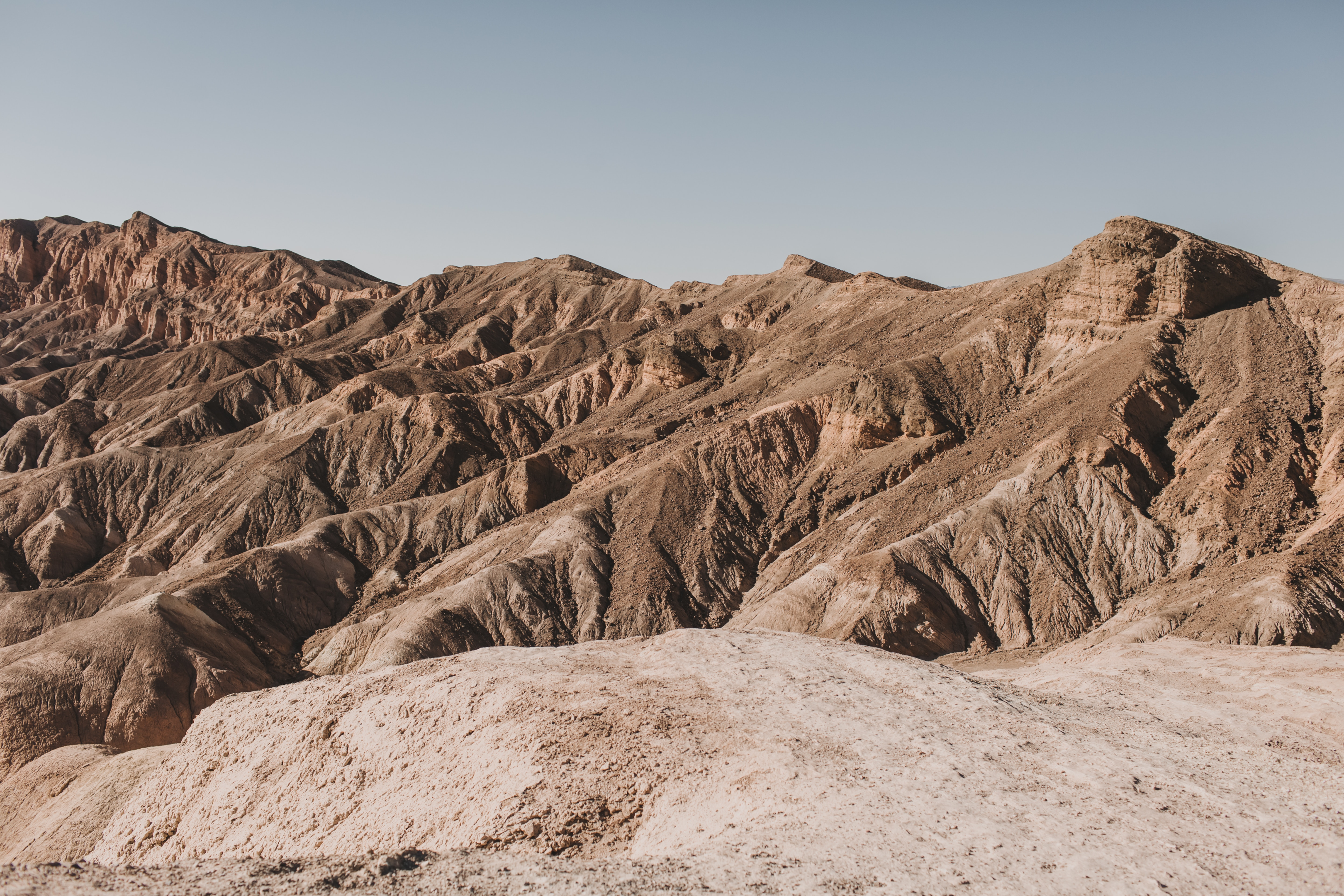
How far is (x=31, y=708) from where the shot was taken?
119 ft

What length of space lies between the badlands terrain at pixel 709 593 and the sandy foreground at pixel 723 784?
0.08m

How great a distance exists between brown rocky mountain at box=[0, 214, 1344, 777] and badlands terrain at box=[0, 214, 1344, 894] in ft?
0.83

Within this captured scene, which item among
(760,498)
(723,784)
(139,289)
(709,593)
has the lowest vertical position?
(709,593)

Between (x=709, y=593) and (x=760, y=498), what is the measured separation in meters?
8.08

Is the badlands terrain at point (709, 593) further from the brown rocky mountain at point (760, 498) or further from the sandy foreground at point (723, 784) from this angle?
the brown rocky mountain at point (760, 498)

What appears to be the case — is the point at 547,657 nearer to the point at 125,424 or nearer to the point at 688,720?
the point at 688,720

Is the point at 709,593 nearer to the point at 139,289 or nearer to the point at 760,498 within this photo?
the point at 760,498

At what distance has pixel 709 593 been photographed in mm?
48875

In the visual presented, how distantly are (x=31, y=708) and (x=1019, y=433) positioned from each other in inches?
1799

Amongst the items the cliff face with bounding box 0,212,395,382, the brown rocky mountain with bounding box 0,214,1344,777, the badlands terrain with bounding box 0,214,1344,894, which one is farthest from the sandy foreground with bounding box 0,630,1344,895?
the cliff face with bounding box 0,212,395,382

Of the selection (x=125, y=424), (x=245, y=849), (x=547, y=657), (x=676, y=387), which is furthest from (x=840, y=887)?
(x=125, y=424)

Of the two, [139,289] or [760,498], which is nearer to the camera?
[760,498]

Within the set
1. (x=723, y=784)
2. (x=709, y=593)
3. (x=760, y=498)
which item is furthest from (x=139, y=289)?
(x=723, y=784)

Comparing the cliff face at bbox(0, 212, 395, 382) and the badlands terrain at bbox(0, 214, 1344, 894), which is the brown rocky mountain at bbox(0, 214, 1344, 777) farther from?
the cliff face at bbox(0, 212, 395, 382)
